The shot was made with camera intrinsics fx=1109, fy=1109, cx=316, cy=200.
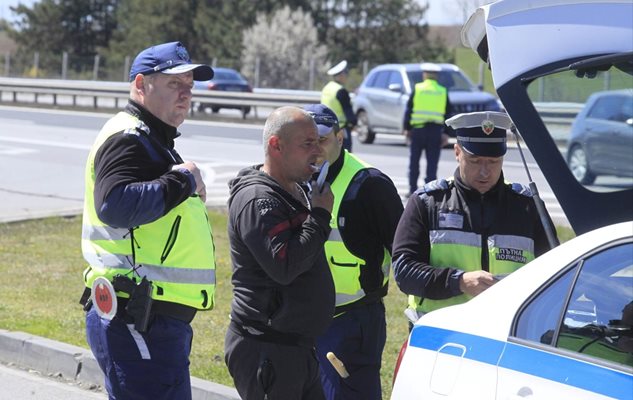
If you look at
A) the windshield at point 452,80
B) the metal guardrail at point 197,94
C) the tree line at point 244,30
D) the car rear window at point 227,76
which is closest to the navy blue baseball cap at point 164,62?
the windshield at point 452,80

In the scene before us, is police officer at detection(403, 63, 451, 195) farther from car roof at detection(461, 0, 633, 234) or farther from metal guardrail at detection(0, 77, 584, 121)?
metal guardrail at detection(0, 77, 584, 121)

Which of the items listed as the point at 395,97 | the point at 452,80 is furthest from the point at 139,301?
the point at 452,80

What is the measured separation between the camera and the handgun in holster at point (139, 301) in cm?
425

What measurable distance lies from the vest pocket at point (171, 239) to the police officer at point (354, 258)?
892 mm

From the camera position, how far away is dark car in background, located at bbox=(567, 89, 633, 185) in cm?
388

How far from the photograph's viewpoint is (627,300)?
3.52 meters

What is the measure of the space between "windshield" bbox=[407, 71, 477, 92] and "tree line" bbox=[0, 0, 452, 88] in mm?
32514

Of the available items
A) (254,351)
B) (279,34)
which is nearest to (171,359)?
(254,351)

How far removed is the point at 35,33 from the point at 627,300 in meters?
74.9

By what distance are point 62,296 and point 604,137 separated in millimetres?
6225

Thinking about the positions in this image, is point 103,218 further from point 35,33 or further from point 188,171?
point 35,33

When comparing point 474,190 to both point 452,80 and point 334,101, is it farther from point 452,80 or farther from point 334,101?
point 452,80

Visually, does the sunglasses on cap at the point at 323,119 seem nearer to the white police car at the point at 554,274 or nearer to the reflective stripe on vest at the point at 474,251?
the reflective stripe on vest at the point at 474,251

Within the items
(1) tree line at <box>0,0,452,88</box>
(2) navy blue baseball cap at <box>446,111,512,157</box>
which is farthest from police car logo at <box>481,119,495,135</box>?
(1) tree line at <box>0,0,452,88</box>
